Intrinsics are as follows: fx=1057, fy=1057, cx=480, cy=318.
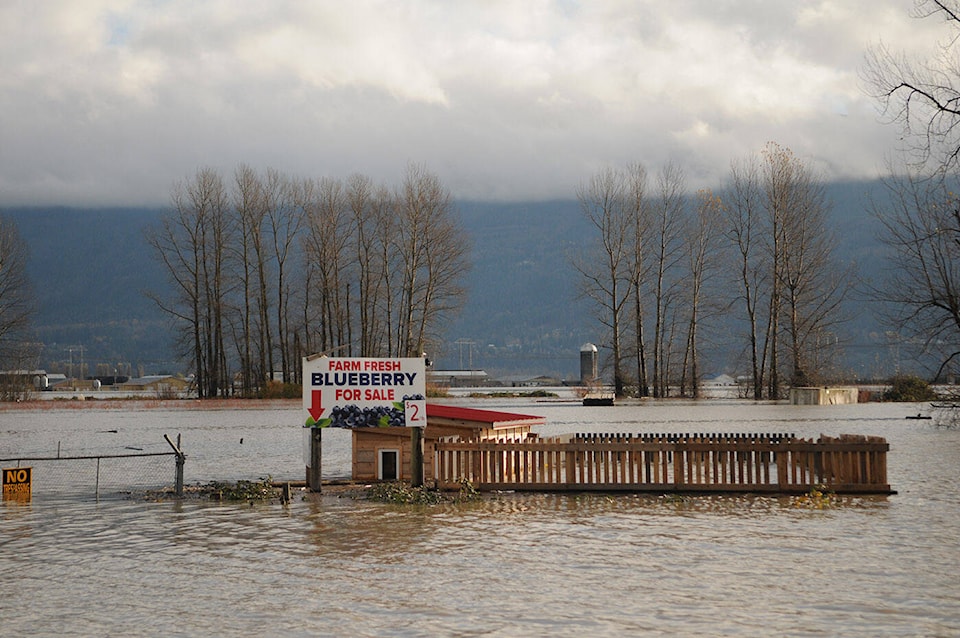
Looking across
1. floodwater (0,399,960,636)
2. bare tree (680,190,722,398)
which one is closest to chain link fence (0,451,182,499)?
floodwater (0,399,960,636)

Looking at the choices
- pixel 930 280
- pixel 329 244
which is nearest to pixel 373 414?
pixel 930 280

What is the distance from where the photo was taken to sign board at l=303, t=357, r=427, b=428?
24641 millimetres

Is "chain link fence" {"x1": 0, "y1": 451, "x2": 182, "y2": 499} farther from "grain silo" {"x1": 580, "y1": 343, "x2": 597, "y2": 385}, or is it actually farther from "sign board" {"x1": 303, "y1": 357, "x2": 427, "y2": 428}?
"grain silo" {"x1": 580, "y1": 343, "x2": 597, "y2": 385}

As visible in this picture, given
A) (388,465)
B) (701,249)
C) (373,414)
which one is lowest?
(388,465)

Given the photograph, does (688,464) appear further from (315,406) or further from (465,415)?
(315,406)

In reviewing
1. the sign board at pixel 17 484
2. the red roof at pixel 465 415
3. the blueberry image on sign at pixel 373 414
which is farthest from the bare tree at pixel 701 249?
the sign board at pixel 17 484

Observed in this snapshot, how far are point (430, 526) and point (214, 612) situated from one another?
7278mm

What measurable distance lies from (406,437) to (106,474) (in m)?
10.6

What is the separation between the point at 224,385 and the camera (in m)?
100

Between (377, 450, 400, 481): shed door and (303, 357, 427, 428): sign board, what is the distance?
2.14 metres

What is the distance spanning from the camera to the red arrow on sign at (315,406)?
2458 centimetres

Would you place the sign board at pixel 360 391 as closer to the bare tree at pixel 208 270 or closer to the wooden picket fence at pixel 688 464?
the wooden picket fence at pixel 688 464

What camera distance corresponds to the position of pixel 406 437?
26.5 meters

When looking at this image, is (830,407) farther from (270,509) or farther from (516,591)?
(516,591)
